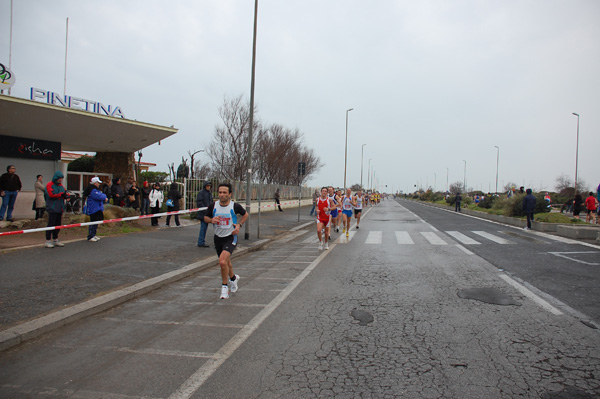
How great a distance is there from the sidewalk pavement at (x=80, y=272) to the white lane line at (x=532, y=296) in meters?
5.23

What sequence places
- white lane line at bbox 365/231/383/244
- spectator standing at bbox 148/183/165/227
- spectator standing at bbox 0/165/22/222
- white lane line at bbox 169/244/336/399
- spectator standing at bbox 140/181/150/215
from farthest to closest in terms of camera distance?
spectator standing at bbox 140/181/150/215
spectator standing at bbox 148/183/165/227
white lane line at bbox 365/231/383/244
spectator standing at bbox 0/165/22/222
white lane line at bbox 169/244/336/399

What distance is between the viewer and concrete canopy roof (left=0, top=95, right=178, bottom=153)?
13.9m

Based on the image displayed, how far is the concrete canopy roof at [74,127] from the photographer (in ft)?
45.8

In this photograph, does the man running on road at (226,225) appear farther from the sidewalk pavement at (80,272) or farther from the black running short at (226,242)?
the sidewalk pavement at (80,272)

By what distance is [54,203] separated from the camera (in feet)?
30.8

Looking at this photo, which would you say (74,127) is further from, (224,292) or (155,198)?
(224,292)

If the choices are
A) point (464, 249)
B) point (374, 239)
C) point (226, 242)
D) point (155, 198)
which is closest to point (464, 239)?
point (464, 249)

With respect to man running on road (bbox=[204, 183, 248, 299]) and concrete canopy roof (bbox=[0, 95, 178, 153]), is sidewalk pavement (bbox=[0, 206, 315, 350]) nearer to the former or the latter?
man running on road (bbox=[204, 183, 248, 299])

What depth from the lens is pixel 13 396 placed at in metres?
3.19

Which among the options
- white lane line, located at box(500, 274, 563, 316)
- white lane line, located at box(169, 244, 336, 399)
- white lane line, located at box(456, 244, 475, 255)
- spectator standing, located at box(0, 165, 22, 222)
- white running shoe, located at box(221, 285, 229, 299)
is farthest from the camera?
spectator standing, located at box(0, 165, 22, 222)


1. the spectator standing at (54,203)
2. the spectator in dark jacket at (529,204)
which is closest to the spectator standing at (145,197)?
the spectator standing at (54,203)

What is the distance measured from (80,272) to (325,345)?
17.1 feet

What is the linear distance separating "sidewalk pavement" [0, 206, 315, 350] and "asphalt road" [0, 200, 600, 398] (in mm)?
238

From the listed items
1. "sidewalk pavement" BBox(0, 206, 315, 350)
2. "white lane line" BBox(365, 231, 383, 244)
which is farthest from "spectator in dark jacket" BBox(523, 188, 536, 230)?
"sidewalk pavement" BBox(0, 206, 315, 350)
